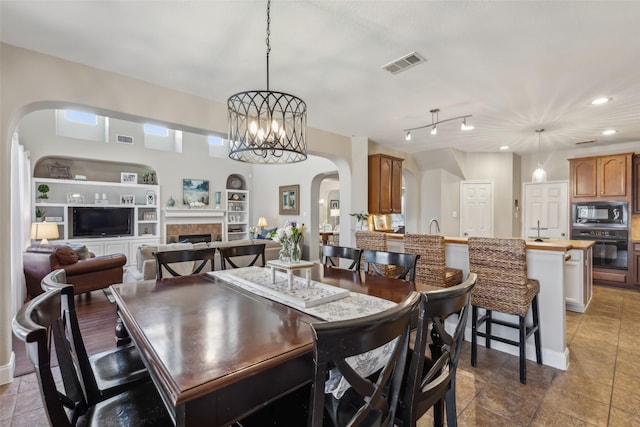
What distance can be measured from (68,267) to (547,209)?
8.41 m

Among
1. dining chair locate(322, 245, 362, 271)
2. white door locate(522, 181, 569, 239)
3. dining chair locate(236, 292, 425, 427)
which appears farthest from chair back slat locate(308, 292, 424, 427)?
white door locate(522, 181, 569, 239)

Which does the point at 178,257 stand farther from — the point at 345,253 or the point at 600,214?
the point at 600,214

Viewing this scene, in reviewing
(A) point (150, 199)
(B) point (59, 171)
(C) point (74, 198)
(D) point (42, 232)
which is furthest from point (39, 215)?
(A) point (150, 199)

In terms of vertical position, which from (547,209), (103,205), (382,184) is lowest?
(547,209)

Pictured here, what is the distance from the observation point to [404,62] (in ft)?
8.37

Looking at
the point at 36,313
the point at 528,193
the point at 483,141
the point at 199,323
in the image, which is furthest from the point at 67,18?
the point at 528,193

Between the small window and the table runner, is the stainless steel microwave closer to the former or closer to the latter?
the table runner

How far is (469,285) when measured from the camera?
1.25 metres

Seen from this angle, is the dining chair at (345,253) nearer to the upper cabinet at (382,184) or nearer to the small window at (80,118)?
the upper cabinet at (382,184)

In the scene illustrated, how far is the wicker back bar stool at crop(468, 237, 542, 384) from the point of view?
242 cm

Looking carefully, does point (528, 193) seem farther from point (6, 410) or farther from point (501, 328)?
point (6, 410)

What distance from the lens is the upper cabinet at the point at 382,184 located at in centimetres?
508

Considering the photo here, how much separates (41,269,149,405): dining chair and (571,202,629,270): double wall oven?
6746 millimetres

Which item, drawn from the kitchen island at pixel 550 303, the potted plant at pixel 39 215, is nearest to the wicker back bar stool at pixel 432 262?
the kitchen island at pixel 550 303
